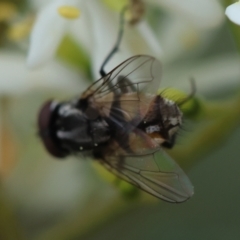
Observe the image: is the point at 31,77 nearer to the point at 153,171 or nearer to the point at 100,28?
the point at 100,28

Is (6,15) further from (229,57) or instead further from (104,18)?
(229,57)

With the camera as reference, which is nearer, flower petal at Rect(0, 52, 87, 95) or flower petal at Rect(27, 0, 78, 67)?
flower petal at Rect(27, 0, 78, 67)

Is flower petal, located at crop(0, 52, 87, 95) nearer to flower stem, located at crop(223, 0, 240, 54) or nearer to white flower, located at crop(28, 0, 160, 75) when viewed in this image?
white flower, located at crop(28, 0, 160, 75)

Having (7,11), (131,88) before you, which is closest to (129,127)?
(131,88)

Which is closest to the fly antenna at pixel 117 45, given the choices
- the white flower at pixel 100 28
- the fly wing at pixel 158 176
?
the white flower at pixel 100 28

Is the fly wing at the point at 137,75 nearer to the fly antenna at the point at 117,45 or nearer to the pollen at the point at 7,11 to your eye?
the fly antenna at the point at 117,45

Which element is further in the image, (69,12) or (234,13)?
(69,12)

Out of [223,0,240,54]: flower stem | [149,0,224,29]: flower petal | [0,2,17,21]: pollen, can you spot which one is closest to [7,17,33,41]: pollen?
[0,2,17,21]: pollen
